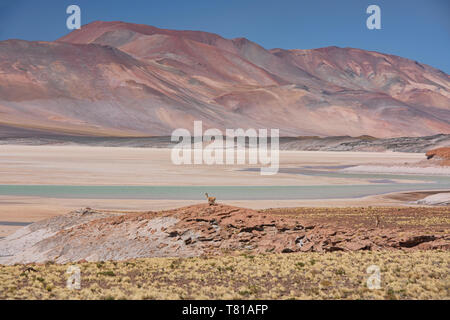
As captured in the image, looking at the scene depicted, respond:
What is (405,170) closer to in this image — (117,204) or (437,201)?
(437,201)

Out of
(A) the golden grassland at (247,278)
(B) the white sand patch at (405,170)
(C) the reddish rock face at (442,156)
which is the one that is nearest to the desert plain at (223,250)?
(A) the golden grassland at (247,278)

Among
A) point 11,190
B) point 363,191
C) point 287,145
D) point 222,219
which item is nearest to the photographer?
point 222,219

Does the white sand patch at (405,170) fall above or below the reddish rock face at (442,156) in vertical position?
below

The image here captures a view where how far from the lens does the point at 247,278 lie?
11.7 m

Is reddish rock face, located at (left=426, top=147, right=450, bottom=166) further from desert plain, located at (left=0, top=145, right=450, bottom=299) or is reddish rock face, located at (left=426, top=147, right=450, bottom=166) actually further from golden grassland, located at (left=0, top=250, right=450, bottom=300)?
golden grassland, located at (left=0, top=250, right=450, bottom=300)

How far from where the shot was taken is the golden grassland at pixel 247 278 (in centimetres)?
1023

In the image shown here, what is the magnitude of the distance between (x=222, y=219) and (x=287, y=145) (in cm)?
11455

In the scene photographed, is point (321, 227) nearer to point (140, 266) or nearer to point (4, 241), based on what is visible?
point (140, 266)

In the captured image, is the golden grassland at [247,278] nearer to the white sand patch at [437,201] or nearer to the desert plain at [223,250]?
the desert plain at [223,250]

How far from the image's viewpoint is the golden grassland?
403 inches

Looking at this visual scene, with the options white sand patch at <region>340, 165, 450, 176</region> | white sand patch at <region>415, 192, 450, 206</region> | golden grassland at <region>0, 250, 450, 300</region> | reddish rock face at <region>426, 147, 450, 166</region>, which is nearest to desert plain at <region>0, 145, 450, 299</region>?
golden grassland at <region>0, 250, 450, 300</region>

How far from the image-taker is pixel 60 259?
15.6m
